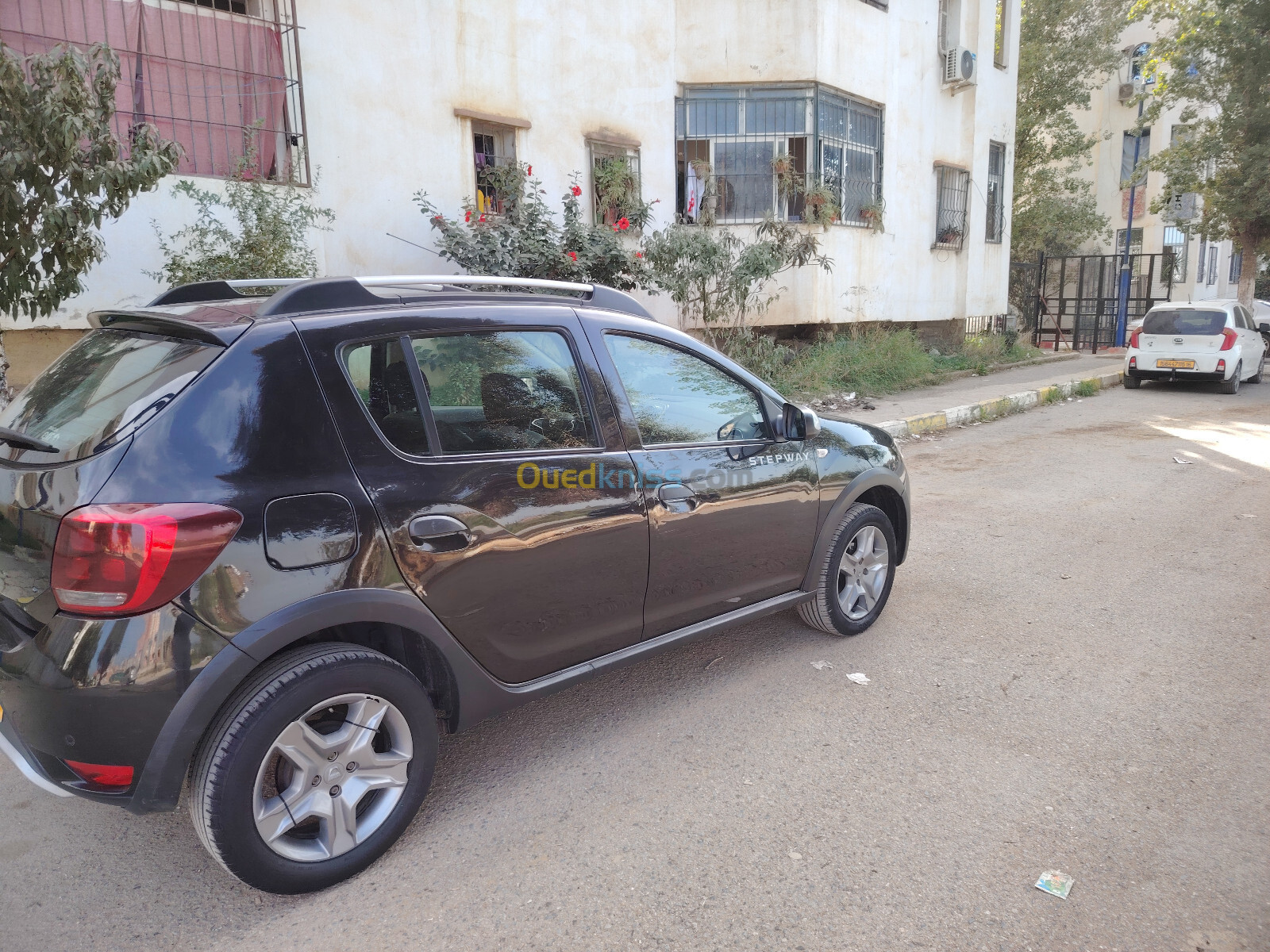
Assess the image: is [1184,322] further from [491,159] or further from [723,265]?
[491,159]

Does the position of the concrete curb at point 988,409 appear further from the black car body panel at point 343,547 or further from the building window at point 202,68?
the building window at point 202,68

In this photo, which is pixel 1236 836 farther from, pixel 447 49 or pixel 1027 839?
pixel 447 49

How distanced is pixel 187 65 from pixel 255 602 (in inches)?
294

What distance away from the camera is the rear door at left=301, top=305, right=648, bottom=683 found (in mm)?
2543

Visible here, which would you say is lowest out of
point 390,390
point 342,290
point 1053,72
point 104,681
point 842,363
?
point 104,681

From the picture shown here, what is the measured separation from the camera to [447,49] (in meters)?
9.31

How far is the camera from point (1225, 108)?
18.5 m

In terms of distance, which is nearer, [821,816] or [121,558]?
[121,558]

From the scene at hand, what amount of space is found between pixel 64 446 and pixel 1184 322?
16268mm

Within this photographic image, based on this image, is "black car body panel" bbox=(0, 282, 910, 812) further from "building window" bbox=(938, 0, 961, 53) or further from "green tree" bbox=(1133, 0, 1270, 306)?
"green tree" bbox=(1133, 0, 1270, 306)

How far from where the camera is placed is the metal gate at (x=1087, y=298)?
68.3ft

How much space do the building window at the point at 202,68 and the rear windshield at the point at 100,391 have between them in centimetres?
532

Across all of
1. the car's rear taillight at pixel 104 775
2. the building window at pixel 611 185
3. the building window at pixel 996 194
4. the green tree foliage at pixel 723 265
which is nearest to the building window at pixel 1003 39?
the building window at pixel 996 194

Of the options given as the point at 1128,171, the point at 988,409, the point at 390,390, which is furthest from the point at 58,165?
the point at 1128,171
